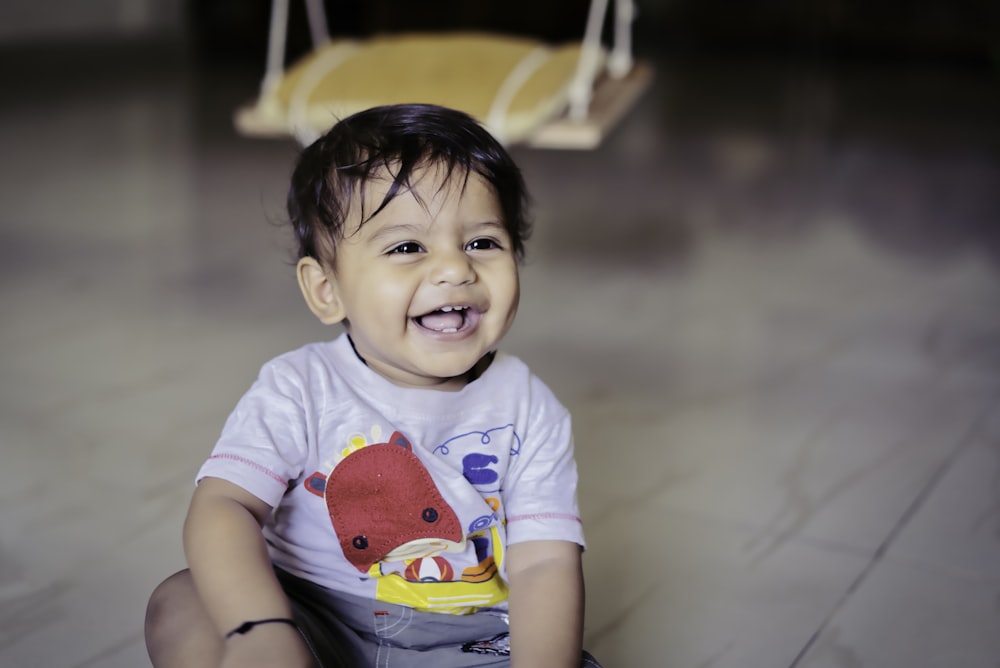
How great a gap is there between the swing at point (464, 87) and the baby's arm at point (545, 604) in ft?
3.57

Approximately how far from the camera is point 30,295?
2.08 meters

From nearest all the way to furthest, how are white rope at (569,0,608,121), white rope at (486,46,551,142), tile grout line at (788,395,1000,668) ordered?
tile grout line at (788,395,1000,668)
white rope at (486,46,551,142)
white rope at (569,0,608,121)

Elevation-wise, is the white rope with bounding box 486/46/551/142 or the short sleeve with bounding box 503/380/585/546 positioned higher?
the white rope with bounding box 486/46/551/142

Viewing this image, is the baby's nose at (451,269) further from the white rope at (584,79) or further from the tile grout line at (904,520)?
the white rope at (584,79)

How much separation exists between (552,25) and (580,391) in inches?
208

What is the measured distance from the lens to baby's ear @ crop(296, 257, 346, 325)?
88 cm

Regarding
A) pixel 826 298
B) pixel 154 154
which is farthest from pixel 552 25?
pixel 826 298

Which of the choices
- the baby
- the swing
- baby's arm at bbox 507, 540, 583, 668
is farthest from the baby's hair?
the swing

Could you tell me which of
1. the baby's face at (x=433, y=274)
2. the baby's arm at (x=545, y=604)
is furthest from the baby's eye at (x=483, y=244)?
the baby's arm at (x=545, y=604)

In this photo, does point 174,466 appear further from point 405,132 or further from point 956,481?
point 956,481

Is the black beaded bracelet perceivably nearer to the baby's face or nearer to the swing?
the baby's face


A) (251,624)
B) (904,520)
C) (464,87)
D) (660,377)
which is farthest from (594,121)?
(251,624)

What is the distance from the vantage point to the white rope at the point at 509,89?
1.86 m

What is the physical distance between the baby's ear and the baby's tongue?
0.08 metres
